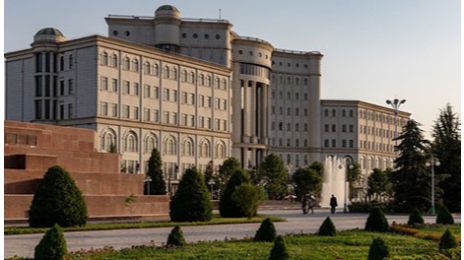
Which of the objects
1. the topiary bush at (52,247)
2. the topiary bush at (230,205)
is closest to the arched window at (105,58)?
the topiary bush at (230,205)

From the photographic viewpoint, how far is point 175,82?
63.3 metres

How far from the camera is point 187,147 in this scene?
64875 millimetres

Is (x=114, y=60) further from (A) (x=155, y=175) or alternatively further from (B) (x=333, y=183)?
(B) (x=333, y=183)

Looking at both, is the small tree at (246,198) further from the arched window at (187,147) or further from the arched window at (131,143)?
the arched window at (187,147)

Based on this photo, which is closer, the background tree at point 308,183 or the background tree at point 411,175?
the background tree at point 411,175

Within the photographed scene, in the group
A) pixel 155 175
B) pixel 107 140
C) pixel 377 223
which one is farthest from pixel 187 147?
pixel 377 223

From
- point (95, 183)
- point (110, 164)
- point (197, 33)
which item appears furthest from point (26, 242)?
point (197, 33)

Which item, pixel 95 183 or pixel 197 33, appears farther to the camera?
pixel 197 33

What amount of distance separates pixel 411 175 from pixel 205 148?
35143 millimetres

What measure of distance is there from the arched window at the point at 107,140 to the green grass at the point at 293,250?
4197 centimetres

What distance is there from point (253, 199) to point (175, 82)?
39750 mm

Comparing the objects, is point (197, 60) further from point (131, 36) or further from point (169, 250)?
point (169, 250)

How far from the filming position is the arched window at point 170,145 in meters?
62.7

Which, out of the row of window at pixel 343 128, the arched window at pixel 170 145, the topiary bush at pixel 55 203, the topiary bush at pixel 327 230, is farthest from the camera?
the row of window at pixel 343 128
